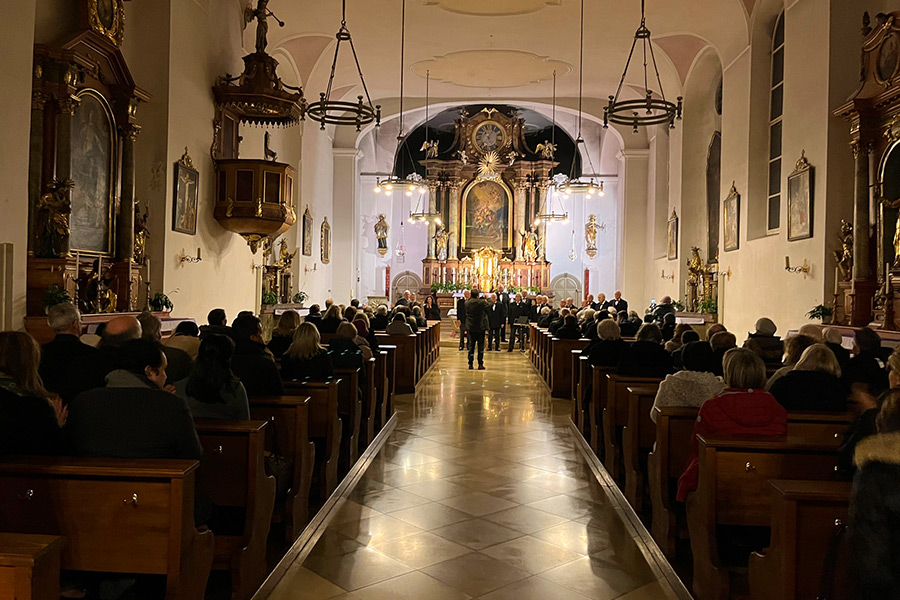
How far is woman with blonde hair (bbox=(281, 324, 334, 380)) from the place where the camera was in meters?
6.05

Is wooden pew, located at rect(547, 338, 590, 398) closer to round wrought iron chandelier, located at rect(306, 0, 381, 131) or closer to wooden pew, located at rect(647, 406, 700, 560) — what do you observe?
round wrought iron chandelier, located at rect(306, 0, 381, 131)

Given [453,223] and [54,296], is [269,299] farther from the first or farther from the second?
[453,223]

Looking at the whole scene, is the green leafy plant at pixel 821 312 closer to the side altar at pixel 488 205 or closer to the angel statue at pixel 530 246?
the side altar at pixel 488 205

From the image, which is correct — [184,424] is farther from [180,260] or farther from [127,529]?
[180,260]

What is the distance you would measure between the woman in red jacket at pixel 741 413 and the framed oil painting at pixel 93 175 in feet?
24.8

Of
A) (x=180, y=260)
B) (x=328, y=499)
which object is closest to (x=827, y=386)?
(x=328, y=499)

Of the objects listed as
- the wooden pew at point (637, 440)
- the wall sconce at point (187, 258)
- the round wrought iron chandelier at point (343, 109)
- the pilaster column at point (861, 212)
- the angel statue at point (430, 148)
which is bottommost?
the wooden pew at point (637, 440)

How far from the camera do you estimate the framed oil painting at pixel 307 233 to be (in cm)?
2012

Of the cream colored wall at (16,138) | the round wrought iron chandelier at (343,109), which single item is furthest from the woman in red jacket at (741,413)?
the round wrought iron chandelier at (343,109)

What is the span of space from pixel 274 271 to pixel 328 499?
12175 millimetres

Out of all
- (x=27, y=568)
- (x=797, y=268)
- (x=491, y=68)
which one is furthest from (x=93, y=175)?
(x=491, y=68)

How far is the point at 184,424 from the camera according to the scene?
3316 millimetres

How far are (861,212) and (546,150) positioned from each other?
1760cm

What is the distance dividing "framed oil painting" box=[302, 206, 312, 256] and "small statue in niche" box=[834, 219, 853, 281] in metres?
12.8
